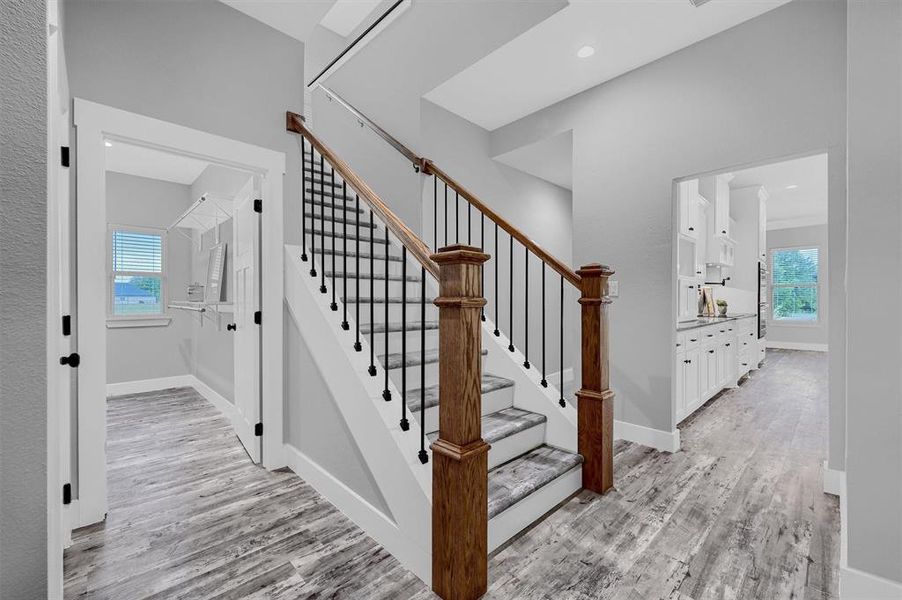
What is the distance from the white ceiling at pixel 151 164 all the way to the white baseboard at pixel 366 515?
3.51 metres

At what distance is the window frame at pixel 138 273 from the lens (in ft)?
16.3

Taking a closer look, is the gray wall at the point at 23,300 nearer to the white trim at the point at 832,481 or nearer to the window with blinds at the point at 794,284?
the white trim at the point at 832,481

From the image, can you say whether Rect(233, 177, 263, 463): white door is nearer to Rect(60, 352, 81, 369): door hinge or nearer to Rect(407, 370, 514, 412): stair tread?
Rect(60, 352, 81, 369): door hinge

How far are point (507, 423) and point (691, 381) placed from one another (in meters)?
2.25

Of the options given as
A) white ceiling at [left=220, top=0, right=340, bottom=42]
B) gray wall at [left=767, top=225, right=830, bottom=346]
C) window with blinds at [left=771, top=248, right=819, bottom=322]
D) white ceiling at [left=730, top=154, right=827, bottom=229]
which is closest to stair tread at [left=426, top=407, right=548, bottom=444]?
white ceiling at [left=220, top=0, right=340, bottom=42]

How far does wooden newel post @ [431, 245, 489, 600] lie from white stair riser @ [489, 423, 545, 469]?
25.8 inches

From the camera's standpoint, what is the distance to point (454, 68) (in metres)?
3.33

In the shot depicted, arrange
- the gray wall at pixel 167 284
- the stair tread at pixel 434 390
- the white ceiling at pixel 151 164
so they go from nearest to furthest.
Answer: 1. the stair tread at pixel 434 390
2. the white ceiling at pixel 151 164
3. the gray wall at pixel 167 284

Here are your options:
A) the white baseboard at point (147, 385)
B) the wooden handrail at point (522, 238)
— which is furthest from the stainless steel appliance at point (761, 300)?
the white baseboard at point (147, 385)

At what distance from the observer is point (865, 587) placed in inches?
57.7

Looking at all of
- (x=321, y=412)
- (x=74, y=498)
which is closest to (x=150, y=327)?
(x=74, y=498)

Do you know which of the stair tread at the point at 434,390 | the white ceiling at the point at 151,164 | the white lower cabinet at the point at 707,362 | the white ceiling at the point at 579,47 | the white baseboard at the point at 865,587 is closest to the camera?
the white baseboard at the point at 865,587

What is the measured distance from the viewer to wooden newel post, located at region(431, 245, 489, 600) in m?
1.47

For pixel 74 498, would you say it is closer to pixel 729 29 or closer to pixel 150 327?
pixel 150 327
